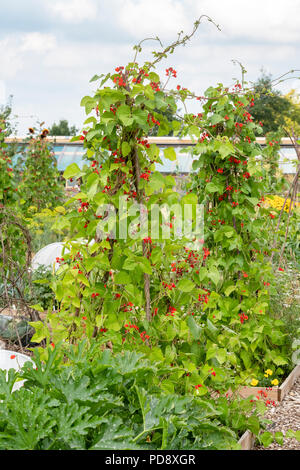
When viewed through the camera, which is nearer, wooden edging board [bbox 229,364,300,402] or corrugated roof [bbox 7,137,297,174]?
wooden edging board [bbox 229,364,300,402]

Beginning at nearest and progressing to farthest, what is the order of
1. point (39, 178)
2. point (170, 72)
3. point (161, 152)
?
1. point (170, 72)
2. point (39, 178)
3. point (161, 152)

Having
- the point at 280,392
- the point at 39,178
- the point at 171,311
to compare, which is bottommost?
the point at 280,392

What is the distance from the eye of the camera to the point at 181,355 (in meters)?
2.81

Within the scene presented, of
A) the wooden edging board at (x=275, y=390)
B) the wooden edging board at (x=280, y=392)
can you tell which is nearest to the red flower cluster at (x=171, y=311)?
the wooden edging board at (x=280, y=392)

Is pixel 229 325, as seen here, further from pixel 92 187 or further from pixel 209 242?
pixel 92 187

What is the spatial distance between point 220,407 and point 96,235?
101 cm

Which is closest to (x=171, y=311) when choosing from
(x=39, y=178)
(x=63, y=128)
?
(x=39, y=178)

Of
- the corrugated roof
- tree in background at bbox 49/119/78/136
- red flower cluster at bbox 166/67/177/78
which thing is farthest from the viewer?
tree in background at bbox 49/119/78/136

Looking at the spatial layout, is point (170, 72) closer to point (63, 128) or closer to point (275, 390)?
point (275, 390)

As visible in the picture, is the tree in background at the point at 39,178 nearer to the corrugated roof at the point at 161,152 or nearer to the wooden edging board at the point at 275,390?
the wooden edging board at the point at 275,390

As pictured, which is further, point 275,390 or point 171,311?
point 275,390

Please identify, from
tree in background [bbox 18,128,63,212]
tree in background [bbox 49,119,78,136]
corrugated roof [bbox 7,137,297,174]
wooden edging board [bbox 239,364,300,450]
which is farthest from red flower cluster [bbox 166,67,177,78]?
tree in background [bbox 49,119,78,136]

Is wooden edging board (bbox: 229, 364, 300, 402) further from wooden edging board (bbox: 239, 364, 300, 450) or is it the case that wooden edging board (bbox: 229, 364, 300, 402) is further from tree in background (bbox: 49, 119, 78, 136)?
tree in background (bbox: 49, 119, 78, 136)
